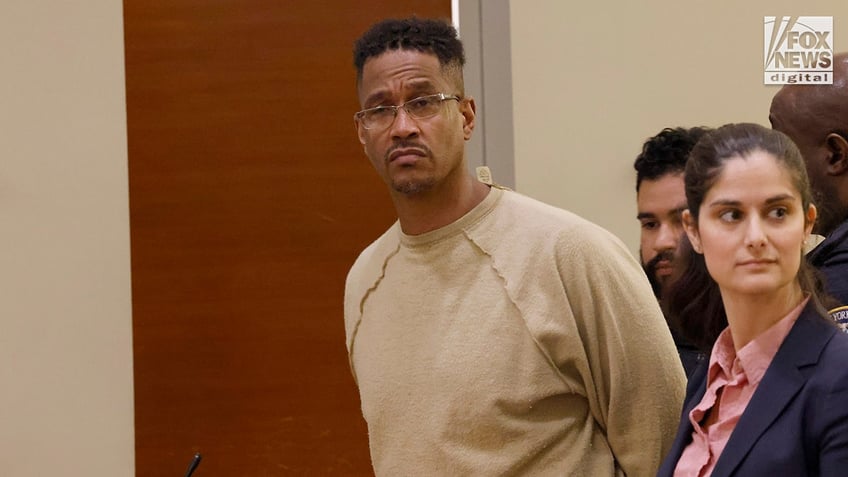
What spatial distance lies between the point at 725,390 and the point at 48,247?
1912 mm

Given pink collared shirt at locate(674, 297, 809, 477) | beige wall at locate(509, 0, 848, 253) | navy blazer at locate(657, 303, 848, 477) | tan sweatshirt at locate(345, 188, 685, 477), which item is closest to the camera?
navy blazer at locate(657, 303, 848, 477)

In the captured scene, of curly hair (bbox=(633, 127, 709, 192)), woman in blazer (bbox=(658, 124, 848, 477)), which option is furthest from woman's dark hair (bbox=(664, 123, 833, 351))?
curly hair (bbox=(633, 127, 709, 192))

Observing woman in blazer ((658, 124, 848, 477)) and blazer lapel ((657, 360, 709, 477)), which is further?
blazer lapel ((657, 360, 709, 477))

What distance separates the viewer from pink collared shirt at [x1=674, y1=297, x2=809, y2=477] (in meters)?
1.23

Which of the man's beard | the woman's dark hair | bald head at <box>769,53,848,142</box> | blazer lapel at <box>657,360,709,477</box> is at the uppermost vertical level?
bald head at <box>769,53,848,142</box>

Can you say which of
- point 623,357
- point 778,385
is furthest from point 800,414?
point 623,357

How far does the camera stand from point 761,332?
1.24 m

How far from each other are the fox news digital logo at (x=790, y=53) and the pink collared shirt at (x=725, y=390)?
4.62 ft

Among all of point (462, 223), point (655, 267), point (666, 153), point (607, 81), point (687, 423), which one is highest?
point (607, 81)

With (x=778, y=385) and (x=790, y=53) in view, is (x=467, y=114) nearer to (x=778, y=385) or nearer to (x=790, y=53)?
(x=778, y=385)

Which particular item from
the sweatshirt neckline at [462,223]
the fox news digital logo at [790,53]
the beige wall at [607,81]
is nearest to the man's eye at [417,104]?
the sweatshirt neckline at [462,223]

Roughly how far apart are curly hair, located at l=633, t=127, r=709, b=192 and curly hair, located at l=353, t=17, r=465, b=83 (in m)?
0.65

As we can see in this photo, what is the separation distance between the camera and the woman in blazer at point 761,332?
44.1 inches

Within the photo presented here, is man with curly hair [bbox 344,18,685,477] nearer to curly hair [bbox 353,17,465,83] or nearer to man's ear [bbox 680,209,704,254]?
curly hair [bbox 353,17,465,83]
